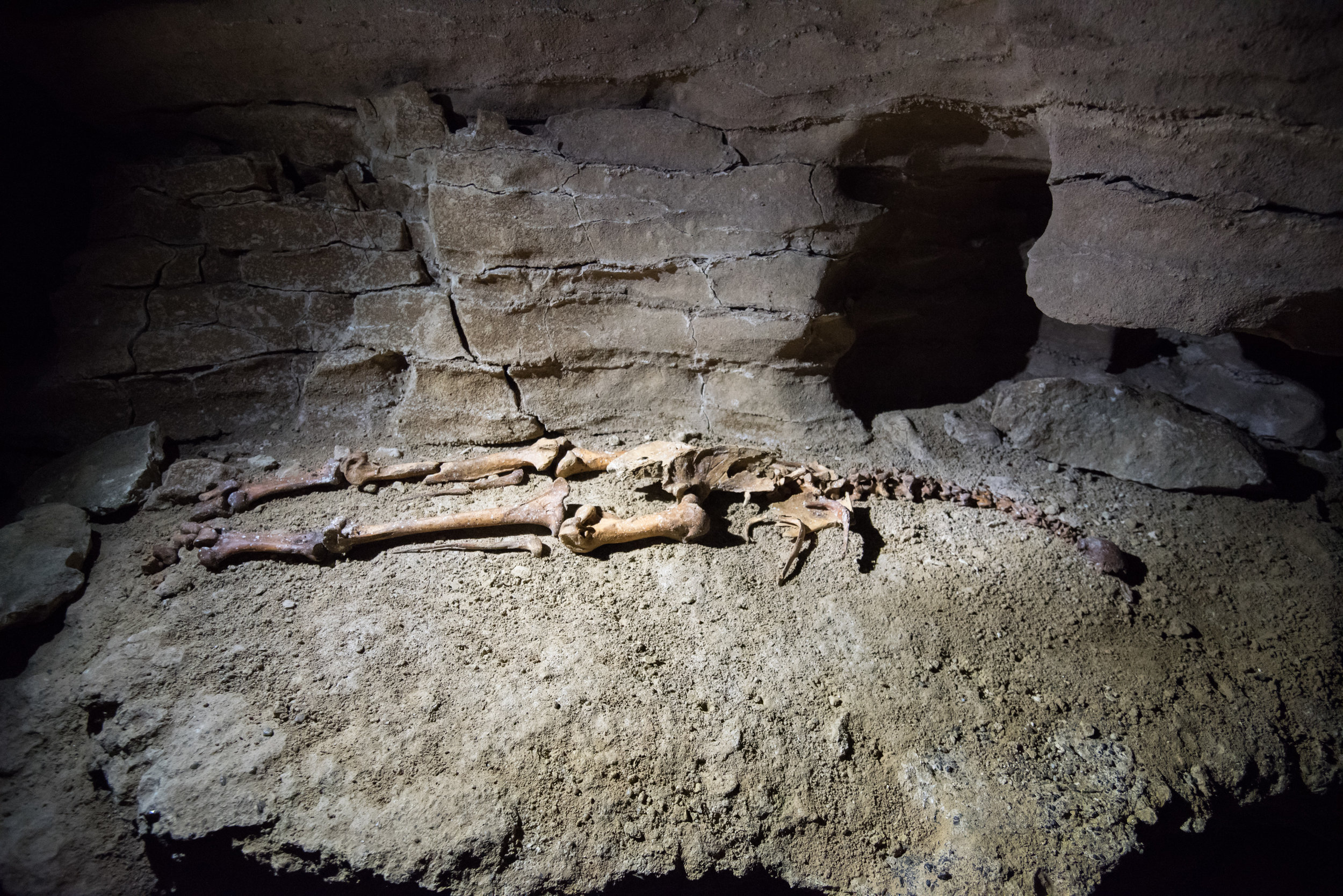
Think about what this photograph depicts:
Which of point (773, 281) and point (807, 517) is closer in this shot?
point (807, 517)

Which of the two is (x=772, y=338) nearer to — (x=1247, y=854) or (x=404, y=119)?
(x=404, y=119)

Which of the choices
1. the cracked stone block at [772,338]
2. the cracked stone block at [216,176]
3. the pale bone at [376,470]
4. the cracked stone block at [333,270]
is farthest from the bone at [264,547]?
the cracked stone block at [772,338]

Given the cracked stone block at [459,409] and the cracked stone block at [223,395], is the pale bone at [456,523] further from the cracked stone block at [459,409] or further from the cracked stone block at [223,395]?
the cracked stone block at [223,395]

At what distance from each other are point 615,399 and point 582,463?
0.37m

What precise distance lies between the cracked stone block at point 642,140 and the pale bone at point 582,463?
1.09 meters

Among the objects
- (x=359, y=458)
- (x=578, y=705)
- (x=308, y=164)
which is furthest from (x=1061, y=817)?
(x=308, y=164)

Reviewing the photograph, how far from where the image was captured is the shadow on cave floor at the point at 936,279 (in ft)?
8.64

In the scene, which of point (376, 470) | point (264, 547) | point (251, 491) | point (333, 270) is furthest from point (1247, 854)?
point (333, 270)

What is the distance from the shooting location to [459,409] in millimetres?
2949

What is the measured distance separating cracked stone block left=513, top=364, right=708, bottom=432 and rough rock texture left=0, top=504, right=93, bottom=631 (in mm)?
1594

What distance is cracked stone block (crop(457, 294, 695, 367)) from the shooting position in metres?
2.81

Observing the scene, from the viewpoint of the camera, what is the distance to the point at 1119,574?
7.50 feet

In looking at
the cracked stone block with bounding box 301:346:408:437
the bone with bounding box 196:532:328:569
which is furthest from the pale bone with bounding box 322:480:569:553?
the cracked stone block with bounding box 301:346:408:437

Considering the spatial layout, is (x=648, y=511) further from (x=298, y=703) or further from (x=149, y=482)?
(x=149, y=482)
